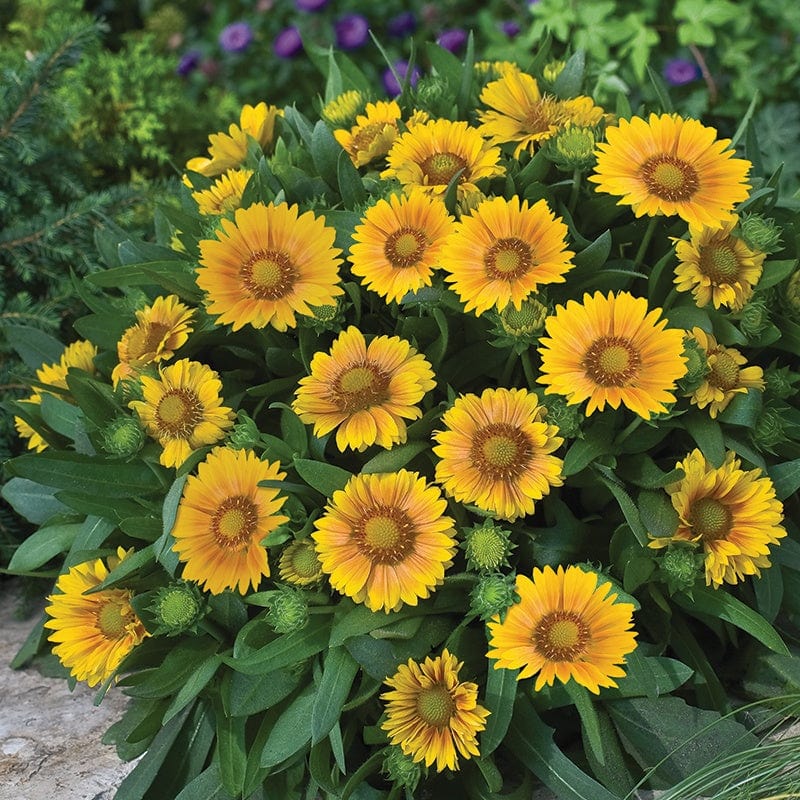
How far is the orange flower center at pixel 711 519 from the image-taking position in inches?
47.3

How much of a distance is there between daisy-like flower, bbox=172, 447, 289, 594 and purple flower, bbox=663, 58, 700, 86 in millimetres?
2068

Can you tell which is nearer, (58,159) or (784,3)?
(58,159)

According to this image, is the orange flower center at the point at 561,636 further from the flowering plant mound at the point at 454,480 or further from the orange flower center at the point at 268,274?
the orange flower center at the point at 268,274

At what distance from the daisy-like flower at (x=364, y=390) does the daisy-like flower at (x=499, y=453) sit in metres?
0.05

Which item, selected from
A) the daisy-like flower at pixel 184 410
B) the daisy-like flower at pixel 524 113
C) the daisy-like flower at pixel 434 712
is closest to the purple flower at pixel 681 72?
the daisy-like flower at pixel 524 113

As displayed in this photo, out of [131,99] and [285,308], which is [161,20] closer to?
[131,99]

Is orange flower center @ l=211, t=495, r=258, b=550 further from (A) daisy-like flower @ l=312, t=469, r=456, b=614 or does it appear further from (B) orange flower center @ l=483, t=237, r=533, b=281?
(B) orange flower center @ l=483, t=237, r=533, b=281

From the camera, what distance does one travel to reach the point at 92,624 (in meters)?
1.30

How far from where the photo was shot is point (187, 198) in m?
1.58

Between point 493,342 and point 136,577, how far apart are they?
57cm

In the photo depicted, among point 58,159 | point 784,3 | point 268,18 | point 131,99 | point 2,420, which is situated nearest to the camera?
point 2,420

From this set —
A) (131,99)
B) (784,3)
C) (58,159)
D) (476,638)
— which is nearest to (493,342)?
(476,638)

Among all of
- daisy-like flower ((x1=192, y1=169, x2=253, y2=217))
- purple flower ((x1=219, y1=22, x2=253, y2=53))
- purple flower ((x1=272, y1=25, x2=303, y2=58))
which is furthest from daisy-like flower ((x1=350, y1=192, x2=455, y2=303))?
purple flower ((x1=219, y1=22, x2=253, y2=53))

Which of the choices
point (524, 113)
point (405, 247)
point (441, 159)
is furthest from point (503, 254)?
point (524, 113)
